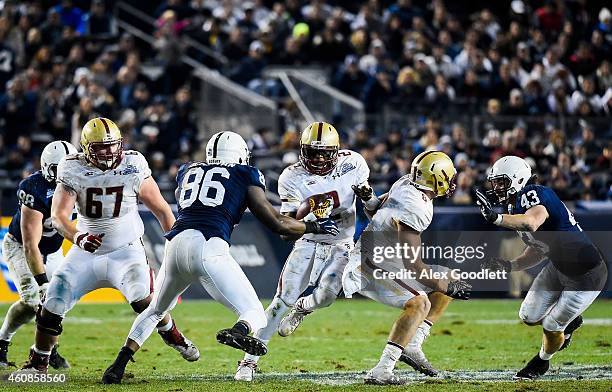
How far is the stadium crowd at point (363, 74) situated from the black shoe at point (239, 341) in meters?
7.70

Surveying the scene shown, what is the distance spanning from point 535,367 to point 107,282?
3.19 meters

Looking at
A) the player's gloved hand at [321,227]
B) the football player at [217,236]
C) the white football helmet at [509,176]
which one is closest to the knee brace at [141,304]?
the football player at [217,236]

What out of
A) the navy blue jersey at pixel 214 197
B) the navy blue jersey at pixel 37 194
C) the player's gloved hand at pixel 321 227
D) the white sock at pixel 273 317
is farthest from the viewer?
the navy blue jersey at pixel 37 194

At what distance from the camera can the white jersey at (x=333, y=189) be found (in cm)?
873

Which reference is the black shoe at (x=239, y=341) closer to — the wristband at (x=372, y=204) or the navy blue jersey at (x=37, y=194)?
the wristband at (x=372, y=204)

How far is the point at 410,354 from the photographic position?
8.20 metres

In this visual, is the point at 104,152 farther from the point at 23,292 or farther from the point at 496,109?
the point at 496,109

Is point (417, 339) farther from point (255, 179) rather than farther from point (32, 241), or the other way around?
point (32, 241)

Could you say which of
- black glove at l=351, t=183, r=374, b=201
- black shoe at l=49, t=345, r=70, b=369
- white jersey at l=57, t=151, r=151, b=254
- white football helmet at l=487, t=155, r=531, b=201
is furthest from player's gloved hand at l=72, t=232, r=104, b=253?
white football helmet at l=487, t=155, r=531, b=201

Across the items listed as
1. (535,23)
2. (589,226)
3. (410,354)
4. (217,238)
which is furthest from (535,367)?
(535,23)

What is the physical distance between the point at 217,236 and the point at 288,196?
1.43 metres

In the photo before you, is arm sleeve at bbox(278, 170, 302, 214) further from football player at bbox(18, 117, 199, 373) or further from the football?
football player at bbox(18, 117, 199, 373)

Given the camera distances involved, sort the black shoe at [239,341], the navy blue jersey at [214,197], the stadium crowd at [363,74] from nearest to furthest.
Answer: the black shoe at [239,341] < the navy blue jersey at [214,197] < the stadium crowd at [363,74]

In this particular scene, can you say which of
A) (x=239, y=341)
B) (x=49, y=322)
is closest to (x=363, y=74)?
(x=49, y=322)
